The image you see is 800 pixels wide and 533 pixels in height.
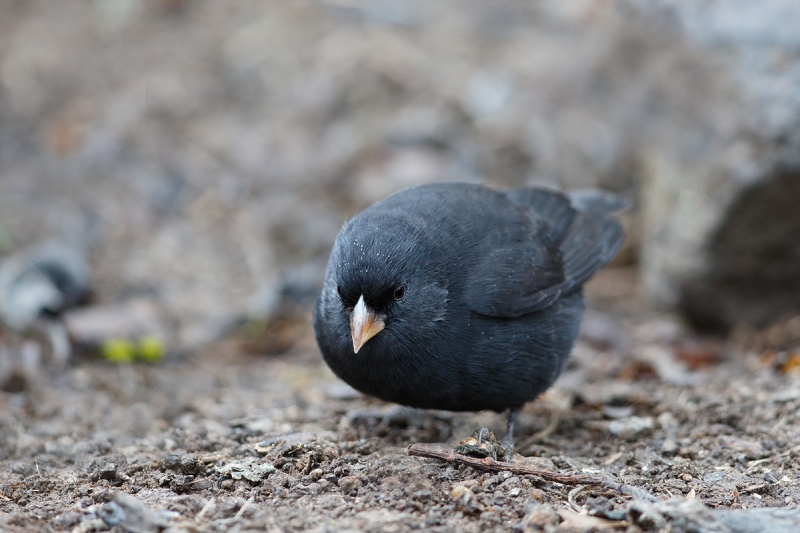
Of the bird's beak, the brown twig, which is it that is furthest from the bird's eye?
the brown twig

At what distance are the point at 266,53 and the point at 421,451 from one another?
639cm

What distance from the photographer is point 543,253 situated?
4742 mm

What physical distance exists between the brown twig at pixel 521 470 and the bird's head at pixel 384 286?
492 millimetres

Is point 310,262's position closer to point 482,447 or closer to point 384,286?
point 384,286

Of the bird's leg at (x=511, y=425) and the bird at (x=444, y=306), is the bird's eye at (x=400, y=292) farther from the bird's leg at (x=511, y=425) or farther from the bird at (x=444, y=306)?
the bird's leg at (x=511, y=425)

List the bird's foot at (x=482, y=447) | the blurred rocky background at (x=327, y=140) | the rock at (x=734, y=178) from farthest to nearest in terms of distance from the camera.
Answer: the blurred rocky background at (x=327, y=140)
the rock at (x=734, y=178)
the bird's foot at (x=482, y=447)

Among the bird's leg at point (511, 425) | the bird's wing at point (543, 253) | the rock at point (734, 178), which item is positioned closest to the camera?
the bird's wing at point (543, 253)

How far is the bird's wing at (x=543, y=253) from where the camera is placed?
4184 millimetres

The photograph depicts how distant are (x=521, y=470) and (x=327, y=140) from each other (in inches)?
211

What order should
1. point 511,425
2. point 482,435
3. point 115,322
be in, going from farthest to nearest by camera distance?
point 115,322, point 511,425, point 482,435

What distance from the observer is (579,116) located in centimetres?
798

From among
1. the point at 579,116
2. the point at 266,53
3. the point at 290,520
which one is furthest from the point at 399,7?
the point at 290,520

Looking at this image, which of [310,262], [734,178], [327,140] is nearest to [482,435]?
[734,178]

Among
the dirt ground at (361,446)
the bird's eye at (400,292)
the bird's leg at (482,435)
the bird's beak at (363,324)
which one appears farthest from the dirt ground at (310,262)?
the bird's eye at (400,292)
